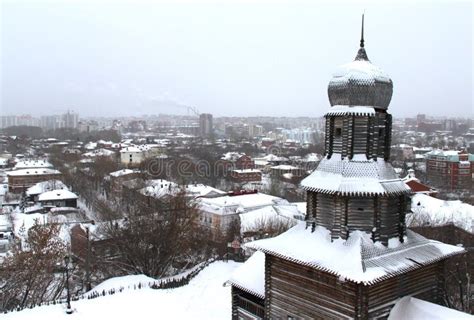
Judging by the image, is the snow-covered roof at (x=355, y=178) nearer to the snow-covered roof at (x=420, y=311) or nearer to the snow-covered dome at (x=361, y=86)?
the snow-covered dome at (x=361, y=86)

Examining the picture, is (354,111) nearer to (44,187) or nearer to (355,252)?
(355,252)

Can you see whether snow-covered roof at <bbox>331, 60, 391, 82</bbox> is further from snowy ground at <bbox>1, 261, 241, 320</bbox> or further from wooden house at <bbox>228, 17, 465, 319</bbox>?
snowy ground at <bbox>1, 261, 241, 320</bbox>

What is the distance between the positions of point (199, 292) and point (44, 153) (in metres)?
→ 90.3

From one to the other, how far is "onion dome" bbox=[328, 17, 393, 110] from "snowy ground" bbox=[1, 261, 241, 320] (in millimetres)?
9216

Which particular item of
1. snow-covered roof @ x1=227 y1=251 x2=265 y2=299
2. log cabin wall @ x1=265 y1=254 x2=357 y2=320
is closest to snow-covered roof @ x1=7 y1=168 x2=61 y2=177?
snow-covered roof @ x1=227 y1=251 x2=265 y2=299

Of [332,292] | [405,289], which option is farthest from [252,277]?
[405,289]

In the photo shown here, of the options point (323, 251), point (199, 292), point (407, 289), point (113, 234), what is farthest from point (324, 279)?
point (113, 234)

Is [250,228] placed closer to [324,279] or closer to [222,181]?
[324,279]

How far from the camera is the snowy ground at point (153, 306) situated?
1611 cm

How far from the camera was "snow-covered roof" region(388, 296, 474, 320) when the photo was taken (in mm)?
10859

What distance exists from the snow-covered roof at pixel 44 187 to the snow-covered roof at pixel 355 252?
4633 centimetres

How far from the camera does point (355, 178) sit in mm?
11930

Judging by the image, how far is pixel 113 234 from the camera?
1070 inches

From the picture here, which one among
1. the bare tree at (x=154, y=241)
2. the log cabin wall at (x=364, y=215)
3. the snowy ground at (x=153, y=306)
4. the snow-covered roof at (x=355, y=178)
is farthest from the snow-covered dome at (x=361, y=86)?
the bare tree at (x=154, y=241)
